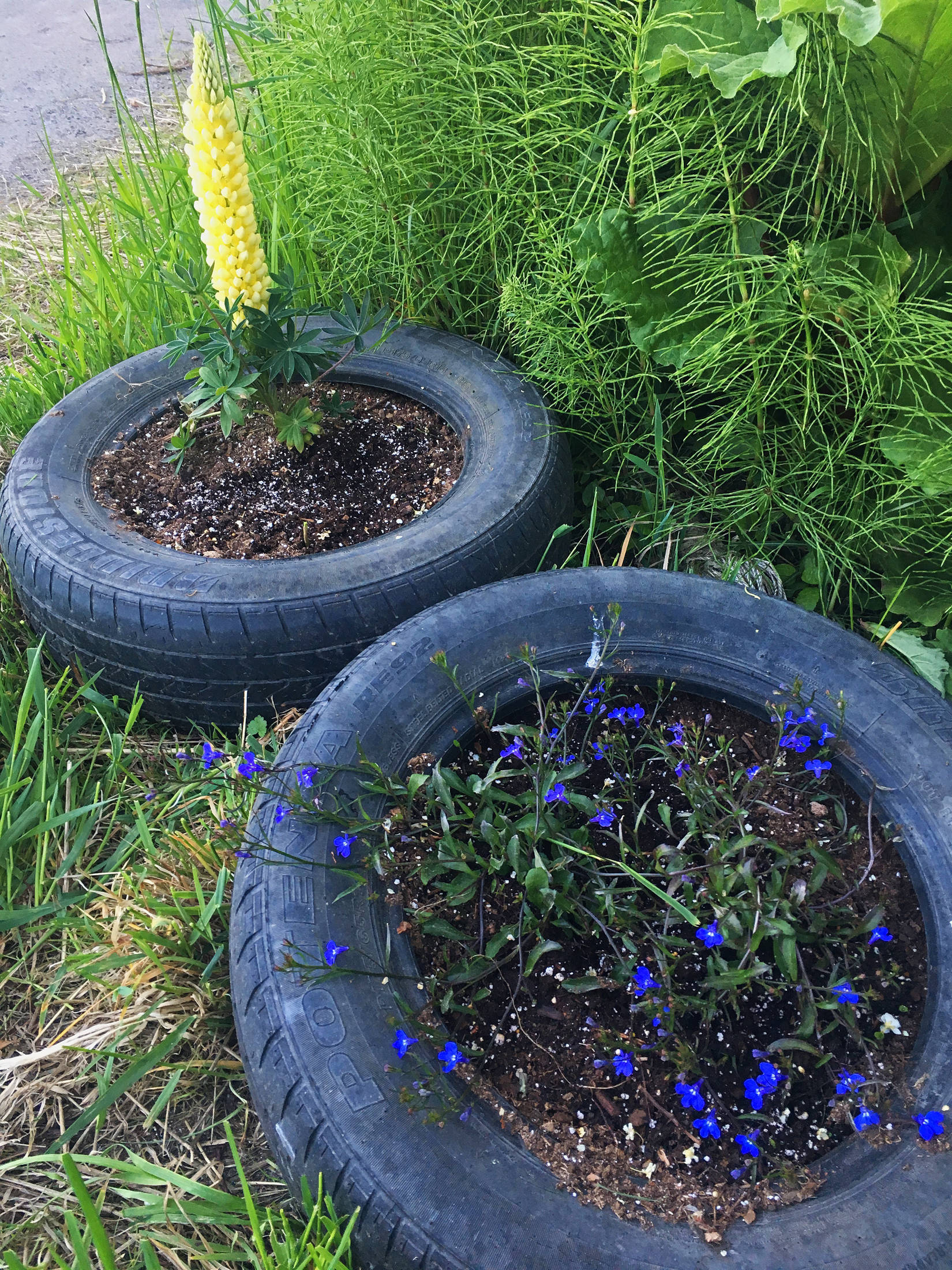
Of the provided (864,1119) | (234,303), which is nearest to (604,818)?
(864,1119)

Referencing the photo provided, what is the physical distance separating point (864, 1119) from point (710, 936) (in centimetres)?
27

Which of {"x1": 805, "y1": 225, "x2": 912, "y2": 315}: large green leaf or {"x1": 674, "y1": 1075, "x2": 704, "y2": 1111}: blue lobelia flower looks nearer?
{"x1": 674, "y1": 1075, "x2": 704, "y2": 1111}: blue lobelia flower

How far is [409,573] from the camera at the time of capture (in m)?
1.88

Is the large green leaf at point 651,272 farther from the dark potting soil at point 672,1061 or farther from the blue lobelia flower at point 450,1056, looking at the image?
the blue lobelia flower at point 450,1056

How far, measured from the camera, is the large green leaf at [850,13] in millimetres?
1420

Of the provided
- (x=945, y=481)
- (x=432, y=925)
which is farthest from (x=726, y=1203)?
(x=945, y=481)

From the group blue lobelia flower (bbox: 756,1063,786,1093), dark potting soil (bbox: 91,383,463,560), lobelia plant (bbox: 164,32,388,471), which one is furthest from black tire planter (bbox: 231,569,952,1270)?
lobelia plant (bbox: 164,32,388,471)

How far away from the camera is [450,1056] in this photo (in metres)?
1.19

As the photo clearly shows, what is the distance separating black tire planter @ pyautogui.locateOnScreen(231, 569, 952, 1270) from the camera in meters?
1.08

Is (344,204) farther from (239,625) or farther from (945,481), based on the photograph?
(945,481)

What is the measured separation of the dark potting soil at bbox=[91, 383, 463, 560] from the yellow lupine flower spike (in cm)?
35

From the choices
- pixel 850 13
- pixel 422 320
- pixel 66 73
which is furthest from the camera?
pixel 66 73

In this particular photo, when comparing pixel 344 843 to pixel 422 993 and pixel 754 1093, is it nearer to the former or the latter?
pixel 422 993

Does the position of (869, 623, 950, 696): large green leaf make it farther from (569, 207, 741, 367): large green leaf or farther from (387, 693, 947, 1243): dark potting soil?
(569, 207, 741, 367): large green leaf
